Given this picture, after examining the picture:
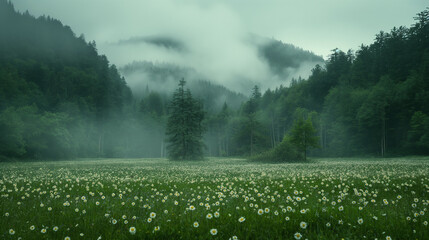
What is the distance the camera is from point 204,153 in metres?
47.9

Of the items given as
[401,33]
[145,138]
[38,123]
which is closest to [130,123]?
[145,138]

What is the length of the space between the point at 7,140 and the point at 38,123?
7.97m

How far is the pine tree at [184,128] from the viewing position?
4041 cm

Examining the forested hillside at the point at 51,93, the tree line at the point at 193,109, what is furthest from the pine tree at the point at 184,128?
the forested hillside at the point at 51,93

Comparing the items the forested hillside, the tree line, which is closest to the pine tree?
the tree line

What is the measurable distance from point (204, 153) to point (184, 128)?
32.1ft

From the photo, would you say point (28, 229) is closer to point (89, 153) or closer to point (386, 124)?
point (386, 124)

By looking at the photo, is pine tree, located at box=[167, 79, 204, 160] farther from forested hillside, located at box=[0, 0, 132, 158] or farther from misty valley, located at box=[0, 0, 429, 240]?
forested hillside, located at box=[0, 0, 132, 158]

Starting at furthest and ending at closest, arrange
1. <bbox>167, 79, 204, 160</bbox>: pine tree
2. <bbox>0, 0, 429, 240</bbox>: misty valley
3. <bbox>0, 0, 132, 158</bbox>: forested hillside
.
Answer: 1. <bbox>167, 79, 204, 160</bbox>: pine tree
2. <bbox>0, 0, 132, 158</bbox>: forested hillside
3. <bbox>0, 0, 429, 240</bbox>: misty valley

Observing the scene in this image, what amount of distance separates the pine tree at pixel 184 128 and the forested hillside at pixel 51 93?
22469mm

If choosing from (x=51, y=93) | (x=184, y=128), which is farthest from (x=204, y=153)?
(x=51, y=93)

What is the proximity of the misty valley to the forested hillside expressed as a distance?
0.36m

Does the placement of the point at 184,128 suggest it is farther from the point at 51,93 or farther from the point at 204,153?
the point at 51,93

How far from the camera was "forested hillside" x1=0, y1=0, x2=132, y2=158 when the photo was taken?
39.3 metres
